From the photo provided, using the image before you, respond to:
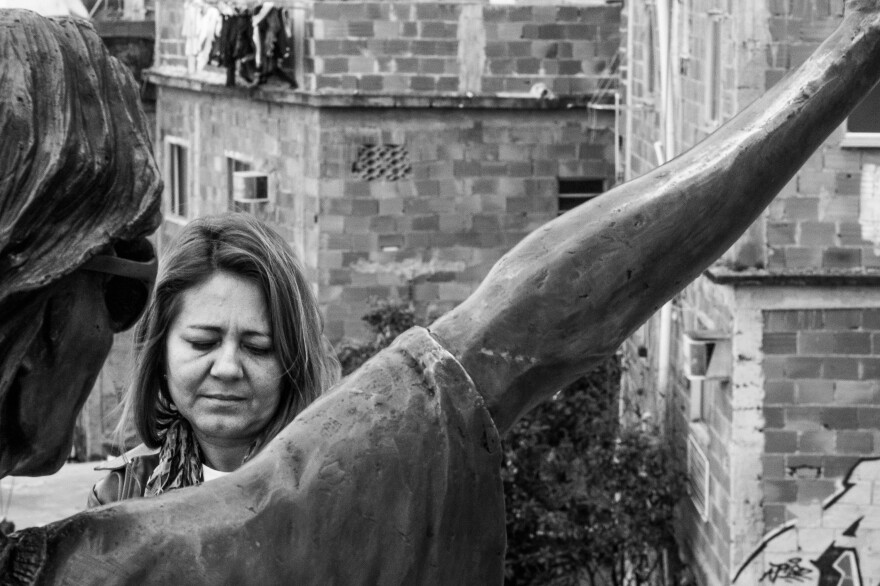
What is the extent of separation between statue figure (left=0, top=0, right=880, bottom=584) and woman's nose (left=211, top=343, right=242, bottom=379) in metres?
1.02

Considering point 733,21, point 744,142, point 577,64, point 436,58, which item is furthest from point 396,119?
point 744,142

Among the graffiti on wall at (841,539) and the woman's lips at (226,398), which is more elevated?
the woman's lips at (226,398)

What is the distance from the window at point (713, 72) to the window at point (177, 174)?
Result: 10720 millimetres

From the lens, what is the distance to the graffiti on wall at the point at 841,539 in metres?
11.5

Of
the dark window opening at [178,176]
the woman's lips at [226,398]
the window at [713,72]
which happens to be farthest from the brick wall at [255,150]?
the woman's lips at [226,398]

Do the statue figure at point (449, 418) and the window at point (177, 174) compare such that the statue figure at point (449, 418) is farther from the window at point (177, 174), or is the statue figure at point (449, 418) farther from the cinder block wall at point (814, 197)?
the window at point (177, 174)

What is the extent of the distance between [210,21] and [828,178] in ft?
31.5

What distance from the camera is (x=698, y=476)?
12984 mm

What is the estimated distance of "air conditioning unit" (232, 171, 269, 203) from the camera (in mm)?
18734

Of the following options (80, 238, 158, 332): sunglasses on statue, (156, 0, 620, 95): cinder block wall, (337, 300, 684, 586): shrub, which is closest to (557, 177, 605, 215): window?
(156, 0, 620, 95): cinder block wall

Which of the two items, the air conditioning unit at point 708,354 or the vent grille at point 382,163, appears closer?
the air conditioning unit at point 708,354

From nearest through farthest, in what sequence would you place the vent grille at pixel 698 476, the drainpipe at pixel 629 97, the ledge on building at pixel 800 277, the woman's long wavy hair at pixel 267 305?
the woman's long wavy hair at pixel 267 305 < the ledge on building at pixel 800 277 < the vent grille at pixel 698 476 < the drainpipe at pixel 629 97

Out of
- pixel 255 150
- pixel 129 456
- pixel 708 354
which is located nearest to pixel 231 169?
pixel 255 150

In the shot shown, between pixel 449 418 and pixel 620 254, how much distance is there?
0.24 meters
